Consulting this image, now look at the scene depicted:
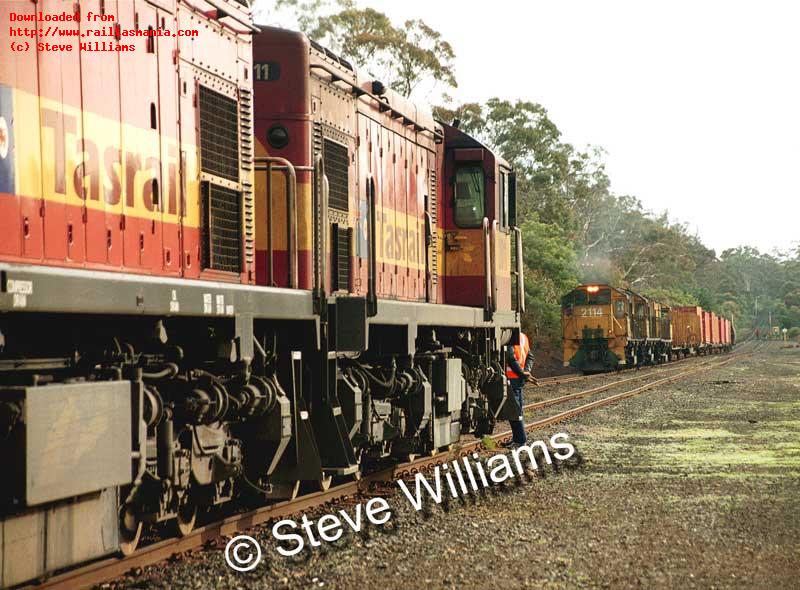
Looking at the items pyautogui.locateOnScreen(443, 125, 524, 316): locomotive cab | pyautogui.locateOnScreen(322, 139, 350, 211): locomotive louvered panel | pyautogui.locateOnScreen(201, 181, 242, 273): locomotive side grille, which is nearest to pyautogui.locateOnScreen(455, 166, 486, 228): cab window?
pyautogui.locateOnScreen(443, 125, 524, 316): locomotive cab

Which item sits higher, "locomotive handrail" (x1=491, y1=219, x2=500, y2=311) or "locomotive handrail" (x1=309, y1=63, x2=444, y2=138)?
"locomotive handrail" (x1=309, y1=63, x2=444, y2=138)

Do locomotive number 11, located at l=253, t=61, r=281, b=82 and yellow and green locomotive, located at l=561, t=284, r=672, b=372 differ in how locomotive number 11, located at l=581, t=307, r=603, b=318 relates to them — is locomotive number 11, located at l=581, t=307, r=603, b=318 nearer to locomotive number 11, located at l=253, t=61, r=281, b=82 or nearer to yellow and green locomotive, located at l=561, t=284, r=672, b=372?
yellow and green locomotive, located at l=561, t=284, r=672, b=372

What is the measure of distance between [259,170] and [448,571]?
3529 mm

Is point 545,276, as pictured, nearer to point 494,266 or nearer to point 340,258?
point 494,266

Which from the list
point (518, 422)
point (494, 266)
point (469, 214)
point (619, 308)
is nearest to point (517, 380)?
point (518, 422)

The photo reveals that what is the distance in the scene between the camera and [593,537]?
7891 millimetres

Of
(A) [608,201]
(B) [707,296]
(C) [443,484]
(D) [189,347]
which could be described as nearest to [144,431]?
(D) [189,347]

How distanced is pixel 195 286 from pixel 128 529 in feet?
4.95

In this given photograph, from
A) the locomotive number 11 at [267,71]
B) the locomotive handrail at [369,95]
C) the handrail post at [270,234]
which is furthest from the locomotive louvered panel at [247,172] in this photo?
the locomotive handrail at [369,95]

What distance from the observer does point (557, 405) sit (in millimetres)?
20984

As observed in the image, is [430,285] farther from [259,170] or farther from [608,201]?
Answer: [608,201]

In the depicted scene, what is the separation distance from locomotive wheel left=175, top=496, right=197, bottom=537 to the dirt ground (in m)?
0.42

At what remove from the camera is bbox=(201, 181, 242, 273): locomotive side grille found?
7527 mm

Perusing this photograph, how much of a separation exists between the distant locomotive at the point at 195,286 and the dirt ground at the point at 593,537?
726 mm
